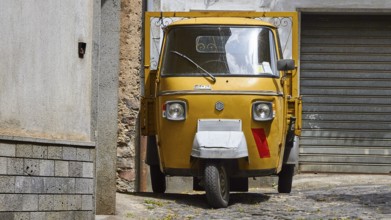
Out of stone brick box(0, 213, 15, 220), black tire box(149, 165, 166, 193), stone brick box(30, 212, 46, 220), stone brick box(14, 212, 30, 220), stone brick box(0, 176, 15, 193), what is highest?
stone brick box(0, 176, 15, 193)

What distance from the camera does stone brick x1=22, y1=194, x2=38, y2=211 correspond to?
9820mm

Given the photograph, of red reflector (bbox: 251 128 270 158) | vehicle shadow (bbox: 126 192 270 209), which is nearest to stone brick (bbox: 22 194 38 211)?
vehicle shadow (bbox: 126 192 270 209)

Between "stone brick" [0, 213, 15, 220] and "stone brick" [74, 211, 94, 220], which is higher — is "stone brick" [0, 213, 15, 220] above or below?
above

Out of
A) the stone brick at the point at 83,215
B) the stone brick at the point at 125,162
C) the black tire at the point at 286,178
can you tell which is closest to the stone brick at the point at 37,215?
the stone brick at the point at 83,215

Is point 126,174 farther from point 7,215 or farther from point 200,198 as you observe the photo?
point 7,215

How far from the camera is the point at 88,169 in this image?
10.9 m

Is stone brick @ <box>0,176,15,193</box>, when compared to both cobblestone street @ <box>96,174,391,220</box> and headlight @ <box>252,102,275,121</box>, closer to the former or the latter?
cobblestone street @ <box>96,174,391,220</box>

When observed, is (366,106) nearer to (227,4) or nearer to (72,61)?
(227,4)

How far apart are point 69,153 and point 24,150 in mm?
868

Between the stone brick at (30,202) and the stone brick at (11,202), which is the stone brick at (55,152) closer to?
the stone brick at (30,202)

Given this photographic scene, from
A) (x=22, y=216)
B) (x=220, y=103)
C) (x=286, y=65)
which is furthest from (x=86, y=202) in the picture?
(x=286, y=65)

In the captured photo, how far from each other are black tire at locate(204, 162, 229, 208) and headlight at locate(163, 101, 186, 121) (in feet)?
2.24

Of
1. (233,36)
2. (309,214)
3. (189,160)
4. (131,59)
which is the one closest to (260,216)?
(309,214)

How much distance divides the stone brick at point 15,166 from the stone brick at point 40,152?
25cm
